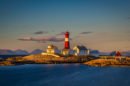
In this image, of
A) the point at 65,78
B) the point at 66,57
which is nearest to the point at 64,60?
the point at 66,57

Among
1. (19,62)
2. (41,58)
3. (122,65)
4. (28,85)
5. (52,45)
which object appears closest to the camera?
(28,85)

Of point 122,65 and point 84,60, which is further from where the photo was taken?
point 84,60

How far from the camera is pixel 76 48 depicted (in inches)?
5143

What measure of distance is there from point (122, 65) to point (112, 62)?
516cm

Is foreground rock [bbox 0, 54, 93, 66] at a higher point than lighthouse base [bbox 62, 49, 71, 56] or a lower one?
lower

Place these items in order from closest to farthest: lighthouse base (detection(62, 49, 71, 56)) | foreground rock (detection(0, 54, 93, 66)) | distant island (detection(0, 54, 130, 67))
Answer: distant island (detection(0, 54, 130, 67))
foreground rock (detection(0, 54, 93, 66))
lighthouse base (detection(62, 49, 71, 56))

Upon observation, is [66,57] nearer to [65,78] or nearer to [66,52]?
[66,52]

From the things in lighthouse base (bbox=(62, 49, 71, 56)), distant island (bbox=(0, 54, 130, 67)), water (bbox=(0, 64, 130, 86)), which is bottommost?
water (bbox=(0, 64, 130, 86))

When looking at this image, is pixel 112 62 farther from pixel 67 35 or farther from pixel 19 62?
pixel 19 62

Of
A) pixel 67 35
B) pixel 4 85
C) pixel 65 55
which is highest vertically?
pixel 67 35

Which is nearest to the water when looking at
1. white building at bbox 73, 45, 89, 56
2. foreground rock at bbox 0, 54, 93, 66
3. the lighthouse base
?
foreground rock at bbox 0, 54, 93, 66

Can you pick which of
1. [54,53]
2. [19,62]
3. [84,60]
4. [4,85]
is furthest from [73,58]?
[4,85]

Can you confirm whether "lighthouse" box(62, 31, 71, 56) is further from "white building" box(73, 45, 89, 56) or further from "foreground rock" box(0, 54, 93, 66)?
"white building" box(73, 45, 89, 56)

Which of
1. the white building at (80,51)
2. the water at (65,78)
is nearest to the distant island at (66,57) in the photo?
the white building at (80,51)
